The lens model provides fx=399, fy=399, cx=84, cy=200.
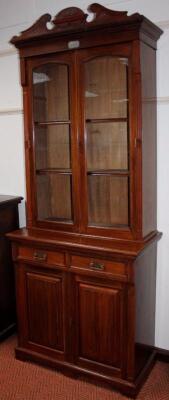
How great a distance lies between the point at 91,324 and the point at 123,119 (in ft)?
3.59

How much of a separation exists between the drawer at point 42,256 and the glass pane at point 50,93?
2.44 ft

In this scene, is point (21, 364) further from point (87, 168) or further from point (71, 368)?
point (87, 168)

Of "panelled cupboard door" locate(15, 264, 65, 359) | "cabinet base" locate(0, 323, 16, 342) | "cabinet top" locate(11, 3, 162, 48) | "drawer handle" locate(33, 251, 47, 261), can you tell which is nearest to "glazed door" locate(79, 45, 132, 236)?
"cabinet top" locate(11, 3, 162, 48)

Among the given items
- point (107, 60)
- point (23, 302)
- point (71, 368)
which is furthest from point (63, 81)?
point (71, 368)

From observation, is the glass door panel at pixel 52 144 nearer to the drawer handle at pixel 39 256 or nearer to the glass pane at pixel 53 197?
the glass pane at pixel 53 197

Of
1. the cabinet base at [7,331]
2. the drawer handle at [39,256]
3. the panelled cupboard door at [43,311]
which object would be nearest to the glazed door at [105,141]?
the drawer handle at [39,256]

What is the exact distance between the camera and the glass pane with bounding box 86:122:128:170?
2.09m

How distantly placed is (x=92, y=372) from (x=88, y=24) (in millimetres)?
1813

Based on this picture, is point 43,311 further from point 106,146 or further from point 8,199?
point 106,146

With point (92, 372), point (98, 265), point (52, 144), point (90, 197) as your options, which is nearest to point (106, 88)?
point (52, 144)

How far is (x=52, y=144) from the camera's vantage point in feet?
7.68

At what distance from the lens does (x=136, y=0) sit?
217cm

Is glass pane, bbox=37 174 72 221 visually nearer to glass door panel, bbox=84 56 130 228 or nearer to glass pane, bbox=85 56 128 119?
glass door panel, bbox=84 56 130 228

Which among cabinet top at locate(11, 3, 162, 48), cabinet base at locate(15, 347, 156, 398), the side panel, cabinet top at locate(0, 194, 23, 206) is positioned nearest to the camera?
cabinet top at locate(11, 3, 162, 48)
